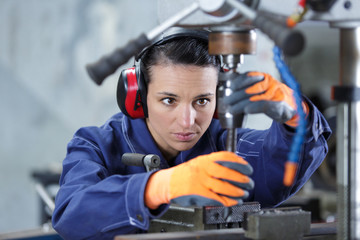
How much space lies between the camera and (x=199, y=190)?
1.01 metres

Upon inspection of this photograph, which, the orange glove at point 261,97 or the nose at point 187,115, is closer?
the orange glove at point 261,97

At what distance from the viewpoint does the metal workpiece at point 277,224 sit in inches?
38.7

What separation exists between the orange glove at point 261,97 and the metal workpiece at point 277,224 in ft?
0.62

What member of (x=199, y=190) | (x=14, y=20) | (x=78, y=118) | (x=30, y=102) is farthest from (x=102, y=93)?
(x=199, y=190)

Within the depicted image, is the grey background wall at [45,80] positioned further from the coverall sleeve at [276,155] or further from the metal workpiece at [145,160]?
the metal workpiece at [145,160]

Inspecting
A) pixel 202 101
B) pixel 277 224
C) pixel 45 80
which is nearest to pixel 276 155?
pixel 202 101

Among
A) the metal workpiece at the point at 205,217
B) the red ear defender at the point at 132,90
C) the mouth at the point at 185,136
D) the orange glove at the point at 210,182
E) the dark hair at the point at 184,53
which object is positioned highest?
the dark hair at the point at 184,53

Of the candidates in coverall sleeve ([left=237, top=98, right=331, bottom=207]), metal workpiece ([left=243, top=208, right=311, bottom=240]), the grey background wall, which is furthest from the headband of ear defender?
the grey background wall

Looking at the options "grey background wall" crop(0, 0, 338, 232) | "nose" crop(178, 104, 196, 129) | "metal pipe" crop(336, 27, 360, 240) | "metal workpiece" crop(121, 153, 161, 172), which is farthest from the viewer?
"grey background wall" crop(0, 0, 338, 232)

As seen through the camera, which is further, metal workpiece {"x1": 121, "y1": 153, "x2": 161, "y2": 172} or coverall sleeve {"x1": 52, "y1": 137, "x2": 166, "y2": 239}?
metal workpiece {"x1": 121, "y1": 153, "x2": 161, "y2": 172}

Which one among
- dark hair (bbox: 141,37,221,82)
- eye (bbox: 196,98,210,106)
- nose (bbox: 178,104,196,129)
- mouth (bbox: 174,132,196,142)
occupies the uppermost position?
dark hair (bbox: 141,37,221,82)

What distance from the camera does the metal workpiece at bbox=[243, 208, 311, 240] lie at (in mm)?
982

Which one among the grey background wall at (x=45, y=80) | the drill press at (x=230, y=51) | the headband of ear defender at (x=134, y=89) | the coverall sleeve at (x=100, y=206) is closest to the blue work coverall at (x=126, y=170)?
the coverall sleeve at (x=100, y=206)

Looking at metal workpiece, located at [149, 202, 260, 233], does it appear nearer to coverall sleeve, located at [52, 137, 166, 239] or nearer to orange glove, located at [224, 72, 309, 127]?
coverall sleeve, located at [52, 137, 166, 239]
